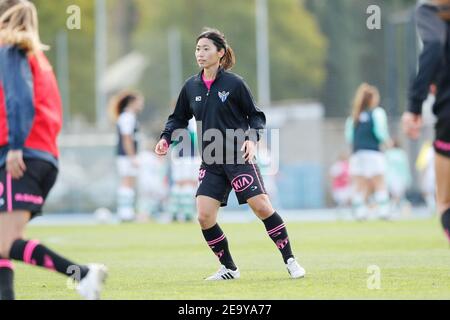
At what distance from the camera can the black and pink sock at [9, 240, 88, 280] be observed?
708 cm

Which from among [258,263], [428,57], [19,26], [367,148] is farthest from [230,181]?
[367,148]

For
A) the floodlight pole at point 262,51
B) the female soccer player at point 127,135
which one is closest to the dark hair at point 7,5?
the female soccer player at point 127,135

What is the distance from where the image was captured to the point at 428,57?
6879mm

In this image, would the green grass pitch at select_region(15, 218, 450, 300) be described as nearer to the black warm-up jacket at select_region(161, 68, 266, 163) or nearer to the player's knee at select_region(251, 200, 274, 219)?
the player's knee at select_region(251, 200, 274, 219)

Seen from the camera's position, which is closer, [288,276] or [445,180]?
[445,180]

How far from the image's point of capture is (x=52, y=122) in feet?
23.9

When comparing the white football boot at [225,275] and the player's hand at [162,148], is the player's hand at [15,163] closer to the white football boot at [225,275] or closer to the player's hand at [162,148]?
the player's hand at [162,148]

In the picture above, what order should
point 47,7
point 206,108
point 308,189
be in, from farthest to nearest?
1. point 47,7
2. point 308,189
3. point 206,108

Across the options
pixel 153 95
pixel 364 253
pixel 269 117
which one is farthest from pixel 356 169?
pixel 153 95

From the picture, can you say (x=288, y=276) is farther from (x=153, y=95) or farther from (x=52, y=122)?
(x=153, y=95)

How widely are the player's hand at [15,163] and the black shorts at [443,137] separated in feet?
9.34

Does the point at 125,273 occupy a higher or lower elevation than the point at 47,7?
lower

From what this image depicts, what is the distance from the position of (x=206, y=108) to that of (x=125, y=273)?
2.00m

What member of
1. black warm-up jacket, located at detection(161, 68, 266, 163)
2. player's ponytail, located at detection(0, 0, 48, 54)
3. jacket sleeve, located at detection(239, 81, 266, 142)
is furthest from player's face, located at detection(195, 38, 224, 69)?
player's ponytail, located at detection(0, 0, 48, 54)
